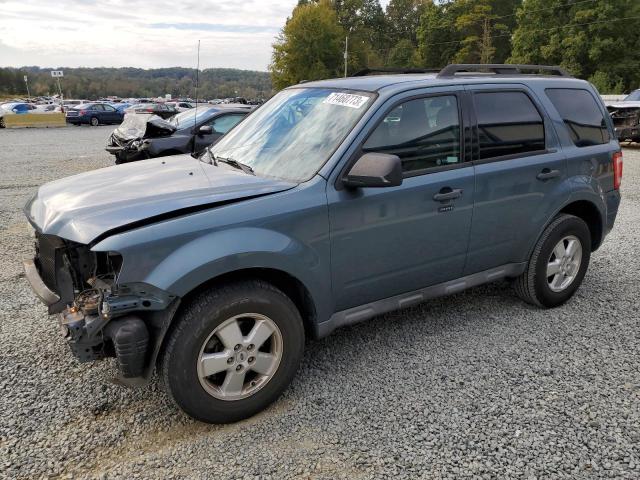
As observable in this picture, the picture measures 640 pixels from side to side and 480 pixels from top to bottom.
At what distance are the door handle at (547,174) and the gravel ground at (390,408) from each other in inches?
45.0

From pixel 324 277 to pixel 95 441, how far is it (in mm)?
1504

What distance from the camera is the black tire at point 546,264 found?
4.08 meters

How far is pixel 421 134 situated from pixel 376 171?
29.0 inches

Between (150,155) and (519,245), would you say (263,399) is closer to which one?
(519,245)

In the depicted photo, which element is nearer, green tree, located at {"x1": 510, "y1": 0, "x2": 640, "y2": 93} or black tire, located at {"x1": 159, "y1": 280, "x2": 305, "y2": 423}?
black tire, located at {"x1": 159, "y1": 280, "x2": 305, "y2": 423}

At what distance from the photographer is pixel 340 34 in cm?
7188

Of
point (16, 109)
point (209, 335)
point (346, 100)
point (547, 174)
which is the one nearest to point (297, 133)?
point (346, 100)

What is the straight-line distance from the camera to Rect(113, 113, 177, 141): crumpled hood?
9633 mm

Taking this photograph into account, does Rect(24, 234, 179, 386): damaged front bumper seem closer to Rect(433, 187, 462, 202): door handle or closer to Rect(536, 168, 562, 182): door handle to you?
Rect(433, 187, 462, 202): door handle

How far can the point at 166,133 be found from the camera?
9.70 metres

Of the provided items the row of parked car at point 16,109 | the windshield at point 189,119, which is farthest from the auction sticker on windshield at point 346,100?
the row of parked car at point 16,109

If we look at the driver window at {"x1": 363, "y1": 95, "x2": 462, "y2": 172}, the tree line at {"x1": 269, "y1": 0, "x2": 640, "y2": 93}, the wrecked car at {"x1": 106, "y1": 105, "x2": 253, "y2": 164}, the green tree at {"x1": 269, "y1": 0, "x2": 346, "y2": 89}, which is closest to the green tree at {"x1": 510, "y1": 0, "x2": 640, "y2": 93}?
the tree line at {"x1": 269, "y1": 0, "x2": 640, "y2": 93}

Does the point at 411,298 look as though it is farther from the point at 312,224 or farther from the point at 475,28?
the point at 475,28

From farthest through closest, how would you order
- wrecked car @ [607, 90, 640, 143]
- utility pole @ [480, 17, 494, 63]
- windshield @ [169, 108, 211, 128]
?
utility pole @ [480, 17, 494, 63] → wrecked car @ [607, 90, 640, 143] → windshield @ [169, 108, 211, 128]
